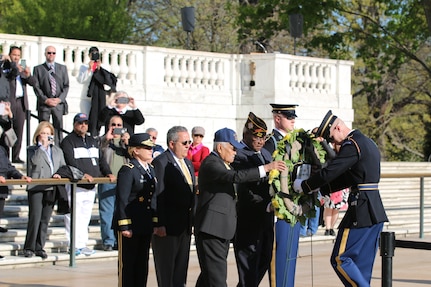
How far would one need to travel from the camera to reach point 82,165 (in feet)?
53.2

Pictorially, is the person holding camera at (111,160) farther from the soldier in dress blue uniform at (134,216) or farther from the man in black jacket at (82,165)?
the soldier in dress blue uniform at (134,216)

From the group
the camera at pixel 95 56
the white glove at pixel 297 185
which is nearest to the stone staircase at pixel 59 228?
the camera at pixel 95 56

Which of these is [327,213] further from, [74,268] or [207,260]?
[207,260]

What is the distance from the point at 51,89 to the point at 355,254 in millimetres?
10294

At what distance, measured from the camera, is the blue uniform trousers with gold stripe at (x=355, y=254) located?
429 inches

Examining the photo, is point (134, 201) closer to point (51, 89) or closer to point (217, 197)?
point (217, 197)

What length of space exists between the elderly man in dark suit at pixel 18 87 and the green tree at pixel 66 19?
48.3ft

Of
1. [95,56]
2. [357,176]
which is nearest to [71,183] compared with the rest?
[357,176]

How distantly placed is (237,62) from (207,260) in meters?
16.2

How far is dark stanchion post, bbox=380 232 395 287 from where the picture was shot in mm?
9359

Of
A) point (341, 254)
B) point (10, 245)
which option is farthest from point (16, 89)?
point (341, 254)

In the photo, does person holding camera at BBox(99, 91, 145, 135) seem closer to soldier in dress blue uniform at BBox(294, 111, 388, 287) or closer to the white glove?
the white glove

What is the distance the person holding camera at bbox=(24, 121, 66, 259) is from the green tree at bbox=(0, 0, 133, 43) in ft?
62.0

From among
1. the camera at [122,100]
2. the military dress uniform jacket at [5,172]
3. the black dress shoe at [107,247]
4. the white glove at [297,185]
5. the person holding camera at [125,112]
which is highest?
the camera at [122,100]
